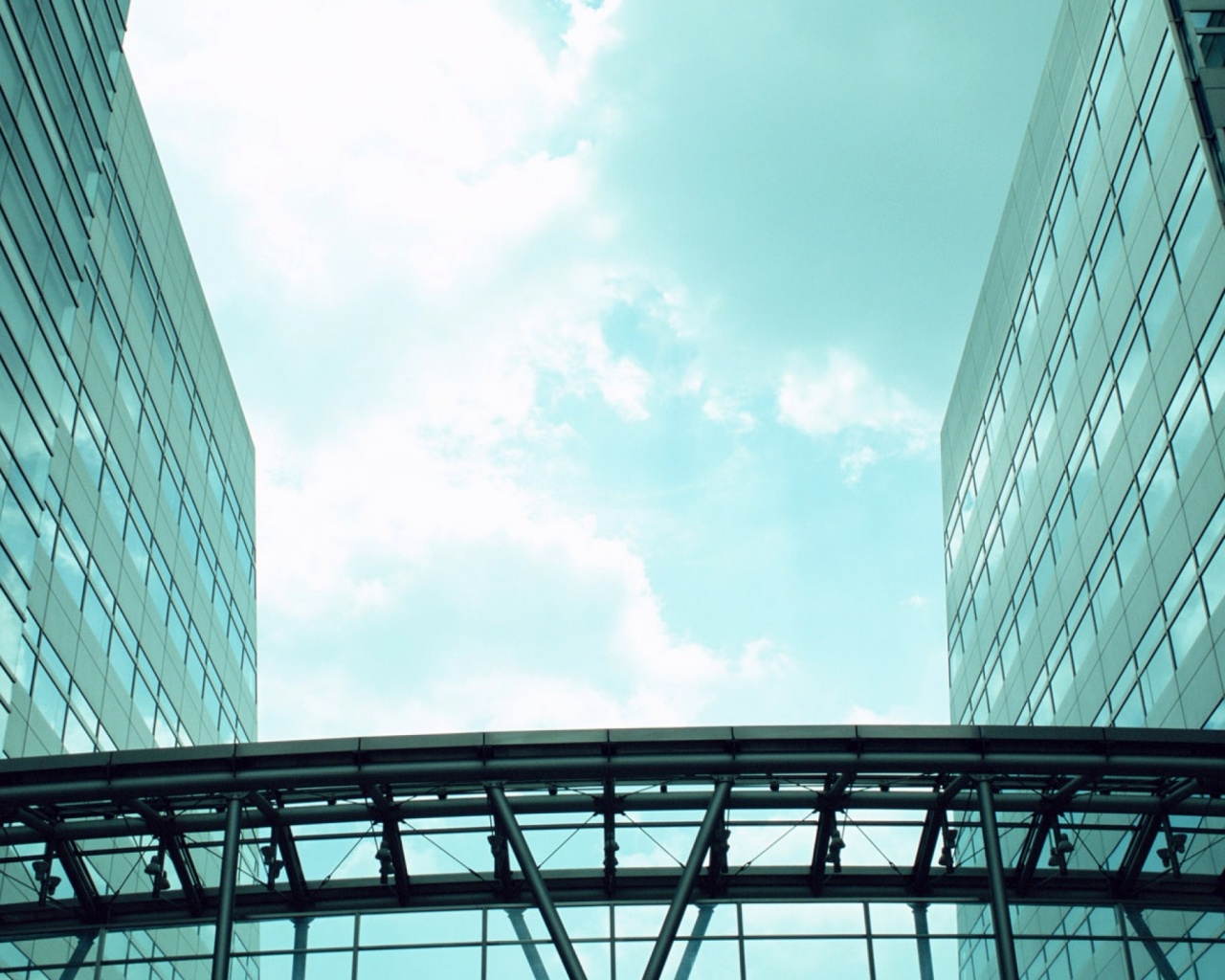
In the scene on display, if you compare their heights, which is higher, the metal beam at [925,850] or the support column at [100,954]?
the metal beam at [925,850]

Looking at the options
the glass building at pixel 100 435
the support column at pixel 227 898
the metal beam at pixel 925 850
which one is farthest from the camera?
the glass building at pixel 100 435

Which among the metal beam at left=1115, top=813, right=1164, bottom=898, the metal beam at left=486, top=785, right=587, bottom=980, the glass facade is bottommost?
the metal beam at left=486, top=785, right=587, bottom=980

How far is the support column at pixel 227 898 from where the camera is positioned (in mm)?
23750

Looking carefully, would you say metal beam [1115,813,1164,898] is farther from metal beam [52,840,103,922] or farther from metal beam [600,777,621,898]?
metal beam [52,840,103,922]

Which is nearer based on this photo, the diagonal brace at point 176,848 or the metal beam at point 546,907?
the metal beam at point 546,907

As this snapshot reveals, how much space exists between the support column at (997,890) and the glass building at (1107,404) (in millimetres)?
4637

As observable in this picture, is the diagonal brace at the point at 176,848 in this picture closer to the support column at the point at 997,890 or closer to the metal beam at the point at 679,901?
the metal beam at the point at 679,901

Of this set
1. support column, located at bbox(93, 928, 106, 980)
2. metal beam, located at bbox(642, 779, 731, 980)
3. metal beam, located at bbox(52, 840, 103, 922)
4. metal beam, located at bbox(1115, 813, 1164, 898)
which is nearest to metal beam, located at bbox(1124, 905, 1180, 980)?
metal beam, located at bbox(1115, 813, 1164, 898)

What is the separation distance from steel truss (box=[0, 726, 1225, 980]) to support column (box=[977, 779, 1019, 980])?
5 cm

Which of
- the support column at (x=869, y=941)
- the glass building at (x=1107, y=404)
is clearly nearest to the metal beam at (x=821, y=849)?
the support column at (x=869, y=941)

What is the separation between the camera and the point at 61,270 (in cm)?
3350

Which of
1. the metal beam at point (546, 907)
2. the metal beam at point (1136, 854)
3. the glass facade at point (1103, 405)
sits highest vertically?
the glass facade at point (1103, 405)

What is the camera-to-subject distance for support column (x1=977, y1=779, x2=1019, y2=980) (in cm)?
2361

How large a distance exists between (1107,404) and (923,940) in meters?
17.3
